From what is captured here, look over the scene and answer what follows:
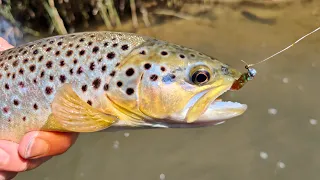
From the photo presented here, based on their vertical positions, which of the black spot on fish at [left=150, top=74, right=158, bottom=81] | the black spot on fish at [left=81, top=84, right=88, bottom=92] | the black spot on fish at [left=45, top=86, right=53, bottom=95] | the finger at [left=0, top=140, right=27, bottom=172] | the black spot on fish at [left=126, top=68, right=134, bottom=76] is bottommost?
the finger at [left=0, top=140, right=27, bottom=172]

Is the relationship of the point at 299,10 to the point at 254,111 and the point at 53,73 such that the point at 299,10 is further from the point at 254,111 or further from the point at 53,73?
the point at 53,73

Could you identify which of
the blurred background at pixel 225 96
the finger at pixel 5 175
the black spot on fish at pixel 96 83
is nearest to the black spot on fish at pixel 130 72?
the black spot on fish at pixel 96 83

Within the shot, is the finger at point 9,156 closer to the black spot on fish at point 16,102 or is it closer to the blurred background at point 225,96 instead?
the black spot on fish at point 16,102

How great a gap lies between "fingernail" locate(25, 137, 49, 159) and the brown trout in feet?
0.17

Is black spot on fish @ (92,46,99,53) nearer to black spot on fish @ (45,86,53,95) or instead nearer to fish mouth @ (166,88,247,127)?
black spot on fish @ (45,86,53,95)

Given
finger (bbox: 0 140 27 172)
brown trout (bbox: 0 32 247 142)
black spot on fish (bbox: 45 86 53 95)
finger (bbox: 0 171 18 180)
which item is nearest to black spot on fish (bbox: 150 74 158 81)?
brown trout (bbox: 0 32 247 142)

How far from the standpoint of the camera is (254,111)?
4.03m

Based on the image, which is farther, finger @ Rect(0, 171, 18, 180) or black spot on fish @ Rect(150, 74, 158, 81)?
finger @ Rect(0, 171, 18, 180)

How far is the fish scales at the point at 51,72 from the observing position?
6.19 ft

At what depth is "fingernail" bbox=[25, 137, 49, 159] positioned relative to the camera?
1.94 meters

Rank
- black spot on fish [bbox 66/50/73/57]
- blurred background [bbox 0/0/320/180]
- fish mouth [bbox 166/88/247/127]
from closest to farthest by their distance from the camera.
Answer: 1. fish mouth [bbox 166/88/247/127]
2. black spot on fish [bbox 66/50/73/57]
3. blurred background [bbox 0/0/320/180]

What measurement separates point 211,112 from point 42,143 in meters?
0.65

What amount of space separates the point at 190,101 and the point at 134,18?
3627mm

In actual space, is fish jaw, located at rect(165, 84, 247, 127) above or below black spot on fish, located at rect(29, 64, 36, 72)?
below
